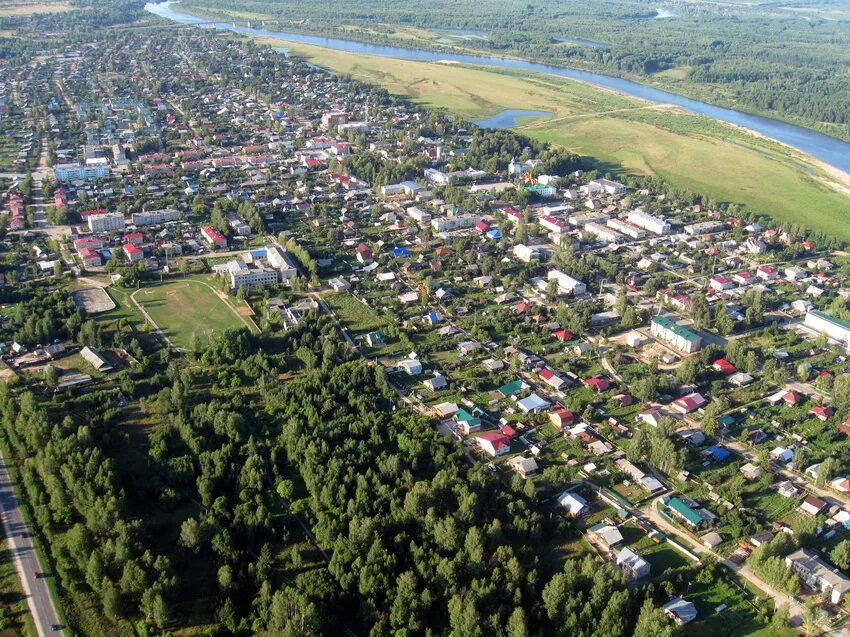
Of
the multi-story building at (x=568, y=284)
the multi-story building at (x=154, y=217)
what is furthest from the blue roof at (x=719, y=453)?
the multi-story building at (x=154, y=217)

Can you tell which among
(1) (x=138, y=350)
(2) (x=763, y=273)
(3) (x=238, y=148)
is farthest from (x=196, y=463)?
(3) (x=238, y=148)

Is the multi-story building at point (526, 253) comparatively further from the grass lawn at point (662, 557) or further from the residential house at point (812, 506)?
the grass lawn at point (662, 557)

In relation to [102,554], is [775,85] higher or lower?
higher

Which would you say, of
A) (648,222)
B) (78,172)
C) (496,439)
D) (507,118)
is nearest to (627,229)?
(648,222)

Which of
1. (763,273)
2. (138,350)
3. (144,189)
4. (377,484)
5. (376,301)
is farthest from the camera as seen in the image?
(144,189)

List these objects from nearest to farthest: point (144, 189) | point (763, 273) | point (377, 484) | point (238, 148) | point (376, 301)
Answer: point (377, 484) → point (376, 301) → point (763, 273) → point (144, 189) → point (238, 148)

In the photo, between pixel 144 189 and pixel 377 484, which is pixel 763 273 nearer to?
pixel 377 484
